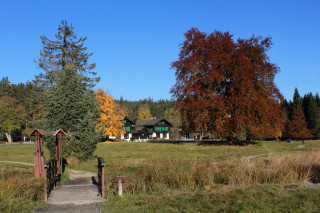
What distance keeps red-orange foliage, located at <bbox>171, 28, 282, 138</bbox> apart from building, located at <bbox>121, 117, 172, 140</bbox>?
64144 mm

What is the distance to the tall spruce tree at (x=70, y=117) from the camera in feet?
58.1

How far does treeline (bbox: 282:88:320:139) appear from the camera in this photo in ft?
211

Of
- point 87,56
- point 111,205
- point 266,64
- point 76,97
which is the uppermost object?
point 87,56

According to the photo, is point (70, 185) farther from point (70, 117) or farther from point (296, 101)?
point (296, 101)

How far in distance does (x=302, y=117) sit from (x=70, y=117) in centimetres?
6230

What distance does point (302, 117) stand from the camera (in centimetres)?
6712

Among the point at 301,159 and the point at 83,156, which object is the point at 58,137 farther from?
the point at 301,159

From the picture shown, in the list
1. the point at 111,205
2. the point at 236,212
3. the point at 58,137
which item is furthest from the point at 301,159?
the point at 58,137

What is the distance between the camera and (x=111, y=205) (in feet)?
26.8

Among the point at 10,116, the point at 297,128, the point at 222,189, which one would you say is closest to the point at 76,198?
the point at 222,189

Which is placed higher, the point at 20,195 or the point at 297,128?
the point at 297,128

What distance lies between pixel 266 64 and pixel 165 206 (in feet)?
87.8

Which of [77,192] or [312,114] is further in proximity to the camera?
[312,114]

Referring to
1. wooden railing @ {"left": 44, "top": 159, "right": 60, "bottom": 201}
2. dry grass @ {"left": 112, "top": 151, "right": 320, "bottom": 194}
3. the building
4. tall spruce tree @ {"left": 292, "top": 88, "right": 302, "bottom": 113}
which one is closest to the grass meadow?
dry grass @ {"left": 112, "top": 151, "right": 320, "bottom": 194}
